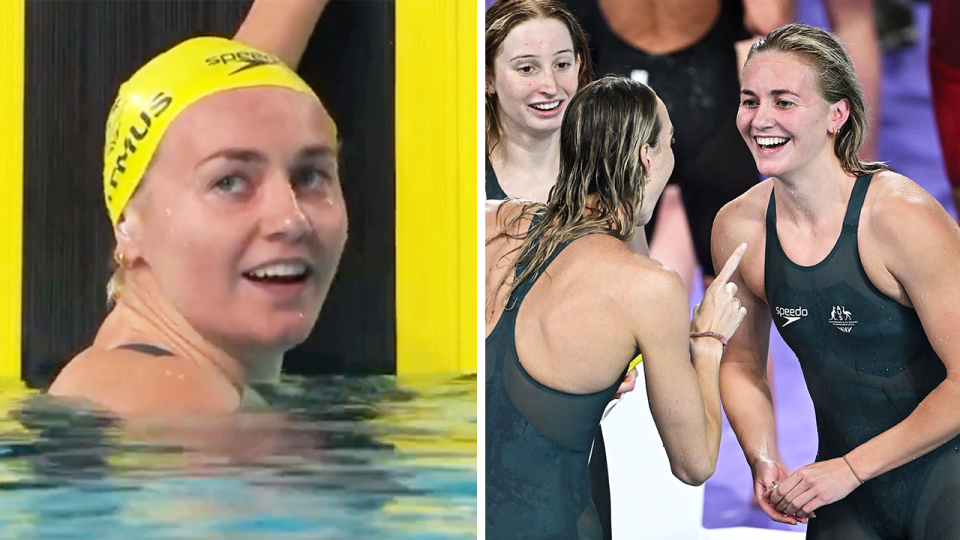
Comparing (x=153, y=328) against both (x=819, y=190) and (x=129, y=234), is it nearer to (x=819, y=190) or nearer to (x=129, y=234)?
(x=129, y=234)

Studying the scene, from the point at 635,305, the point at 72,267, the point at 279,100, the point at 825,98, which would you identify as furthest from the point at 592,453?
the point at 72,267

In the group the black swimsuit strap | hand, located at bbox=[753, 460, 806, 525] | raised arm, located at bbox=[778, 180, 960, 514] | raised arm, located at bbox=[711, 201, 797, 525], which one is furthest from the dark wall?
raised arm, located at bbox=[778, 180, 960, 514]

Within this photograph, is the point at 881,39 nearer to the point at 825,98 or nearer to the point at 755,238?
the point at 825,98

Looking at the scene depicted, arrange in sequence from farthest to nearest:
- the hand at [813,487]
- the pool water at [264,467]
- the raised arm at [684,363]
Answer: the pool water at [264,467] < the hand at [813,487] < the raised arm at [684,363]

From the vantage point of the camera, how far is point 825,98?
2.23 metres

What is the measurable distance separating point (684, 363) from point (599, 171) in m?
0.57

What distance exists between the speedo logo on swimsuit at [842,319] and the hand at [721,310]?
0.76ft

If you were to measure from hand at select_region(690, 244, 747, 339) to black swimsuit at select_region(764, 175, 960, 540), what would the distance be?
146mm

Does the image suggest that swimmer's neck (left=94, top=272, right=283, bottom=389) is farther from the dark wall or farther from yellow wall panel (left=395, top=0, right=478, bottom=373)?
yellow wall panel (left=395, top=0, right=478, bottom=373)

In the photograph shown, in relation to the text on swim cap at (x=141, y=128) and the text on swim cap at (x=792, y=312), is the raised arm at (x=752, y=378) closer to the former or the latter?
the text on swim cap at (x=792, y=312)

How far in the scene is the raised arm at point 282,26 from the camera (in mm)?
2432

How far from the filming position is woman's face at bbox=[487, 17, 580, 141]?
2.42 metres

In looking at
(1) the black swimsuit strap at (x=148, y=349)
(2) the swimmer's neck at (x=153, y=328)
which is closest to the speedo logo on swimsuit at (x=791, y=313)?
(2) the swimmer's neck at (x=153, y=328)

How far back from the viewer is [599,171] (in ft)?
7.29
